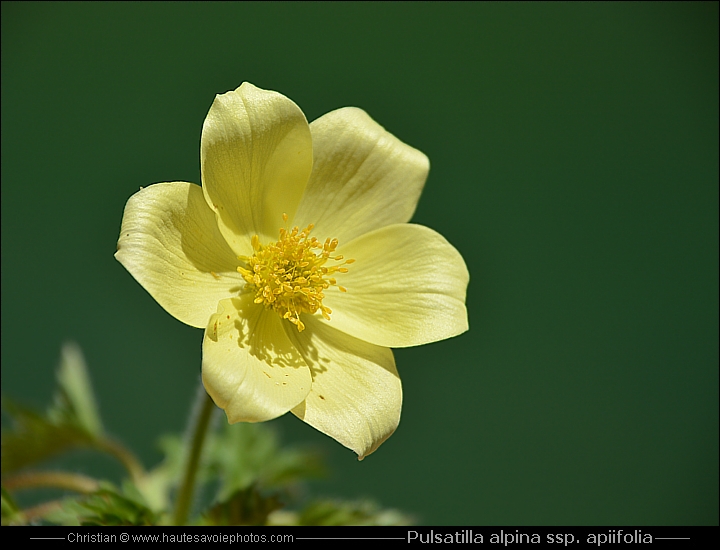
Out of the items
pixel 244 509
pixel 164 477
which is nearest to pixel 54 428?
pixel 164 477

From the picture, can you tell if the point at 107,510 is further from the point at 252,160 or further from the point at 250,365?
the point at 252,160

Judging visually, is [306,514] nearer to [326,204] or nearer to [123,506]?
[123,506]

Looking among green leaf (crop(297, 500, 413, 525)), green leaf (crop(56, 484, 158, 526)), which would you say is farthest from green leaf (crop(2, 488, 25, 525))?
green leaf (crop(297, 500, 413, 525))

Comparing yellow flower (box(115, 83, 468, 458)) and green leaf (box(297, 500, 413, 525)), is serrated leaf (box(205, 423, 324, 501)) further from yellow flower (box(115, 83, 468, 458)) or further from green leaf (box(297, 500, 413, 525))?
yellow flower (box(115, 83, 468, 458))

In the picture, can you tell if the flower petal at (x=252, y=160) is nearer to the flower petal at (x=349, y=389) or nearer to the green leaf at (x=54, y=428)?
the flower petal at (x=349, y=389)

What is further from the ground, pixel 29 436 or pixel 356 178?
pixel 356 178

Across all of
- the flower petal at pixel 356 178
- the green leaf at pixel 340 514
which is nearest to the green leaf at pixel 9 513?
the green leaf at pixel 340 514
